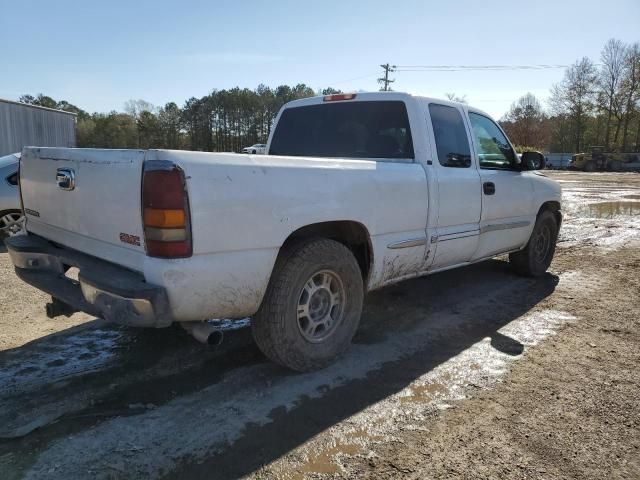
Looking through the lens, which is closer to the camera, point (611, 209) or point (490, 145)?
point (490, 145)

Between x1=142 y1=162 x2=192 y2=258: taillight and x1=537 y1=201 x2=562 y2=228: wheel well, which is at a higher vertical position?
x1=142 y1=162 x2=192 y2=258: taillight

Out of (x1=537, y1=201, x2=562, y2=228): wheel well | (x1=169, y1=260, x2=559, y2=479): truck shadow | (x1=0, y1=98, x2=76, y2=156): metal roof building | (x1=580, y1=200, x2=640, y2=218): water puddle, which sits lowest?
(x1=169, y1=260, x2=559, y2=479): truck shadow

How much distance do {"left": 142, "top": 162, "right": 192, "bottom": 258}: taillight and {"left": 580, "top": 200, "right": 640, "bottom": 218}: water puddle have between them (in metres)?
12.6

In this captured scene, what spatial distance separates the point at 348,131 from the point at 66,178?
2.43 meters

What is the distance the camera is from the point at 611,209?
46.2 ft

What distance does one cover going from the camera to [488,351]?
380 centimetres

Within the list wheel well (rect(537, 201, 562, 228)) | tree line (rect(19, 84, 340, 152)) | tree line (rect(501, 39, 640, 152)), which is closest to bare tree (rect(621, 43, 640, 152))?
tree line (rect(501, 39, 640, 152))

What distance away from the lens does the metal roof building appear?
2295 cm

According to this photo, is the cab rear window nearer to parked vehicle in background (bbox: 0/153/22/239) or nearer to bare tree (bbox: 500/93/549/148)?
parked vehicle in background (bbox: 0/153/22/239)

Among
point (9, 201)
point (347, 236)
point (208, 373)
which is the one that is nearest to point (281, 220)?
point (347, 236)

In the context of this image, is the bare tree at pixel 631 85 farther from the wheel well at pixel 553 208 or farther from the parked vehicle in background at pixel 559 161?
the wheel well at pixel 553 208

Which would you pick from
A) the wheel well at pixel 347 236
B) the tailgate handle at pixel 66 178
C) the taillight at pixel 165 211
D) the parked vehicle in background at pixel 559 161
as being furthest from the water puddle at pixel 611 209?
the parked vehicle in background at pixel 559 161

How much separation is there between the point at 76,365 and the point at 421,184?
116 inches

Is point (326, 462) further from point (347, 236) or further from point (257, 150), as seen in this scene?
point (257, 150)
